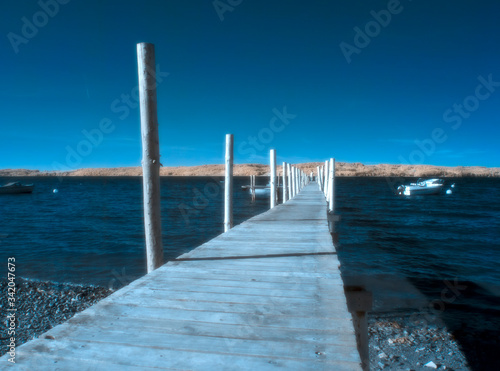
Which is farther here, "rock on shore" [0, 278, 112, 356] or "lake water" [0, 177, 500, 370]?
"lake water" [0, 177, 500, 370]

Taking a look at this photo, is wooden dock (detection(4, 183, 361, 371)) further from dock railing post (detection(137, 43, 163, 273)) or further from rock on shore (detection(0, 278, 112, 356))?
rock on shore (detection(0, 278, 112, 356))

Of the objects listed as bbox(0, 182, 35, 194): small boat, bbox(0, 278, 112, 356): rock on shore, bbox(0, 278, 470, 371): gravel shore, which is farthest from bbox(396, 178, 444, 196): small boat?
bbox(0, 182, 35, 194): small boat

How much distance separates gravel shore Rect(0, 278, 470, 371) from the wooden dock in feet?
12.5

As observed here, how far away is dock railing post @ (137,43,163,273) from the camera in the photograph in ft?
13.2

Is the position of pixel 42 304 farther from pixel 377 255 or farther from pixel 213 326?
pixel 377 255

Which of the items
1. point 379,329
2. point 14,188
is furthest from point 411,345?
point 14,188

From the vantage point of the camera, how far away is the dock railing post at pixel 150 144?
4027mm

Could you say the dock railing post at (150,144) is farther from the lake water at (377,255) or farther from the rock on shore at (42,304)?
the lake water at (377,255)

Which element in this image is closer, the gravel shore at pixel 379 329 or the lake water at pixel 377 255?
the gravel shore at pixel 379 329

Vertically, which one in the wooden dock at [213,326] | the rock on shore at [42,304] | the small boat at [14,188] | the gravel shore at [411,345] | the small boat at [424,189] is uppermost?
the small boat at [14,188]

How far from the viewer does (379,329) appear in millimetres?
7727

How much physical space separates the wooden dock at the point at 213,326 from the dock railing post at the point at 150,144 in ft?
1.70

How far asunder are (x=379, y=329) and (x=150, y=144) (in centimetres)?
619

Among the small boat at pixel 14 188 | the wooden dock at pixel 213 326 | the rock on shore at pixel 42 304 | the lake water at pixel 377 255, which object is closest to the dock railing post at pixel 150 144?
the wooden dock at pixel 213 326
